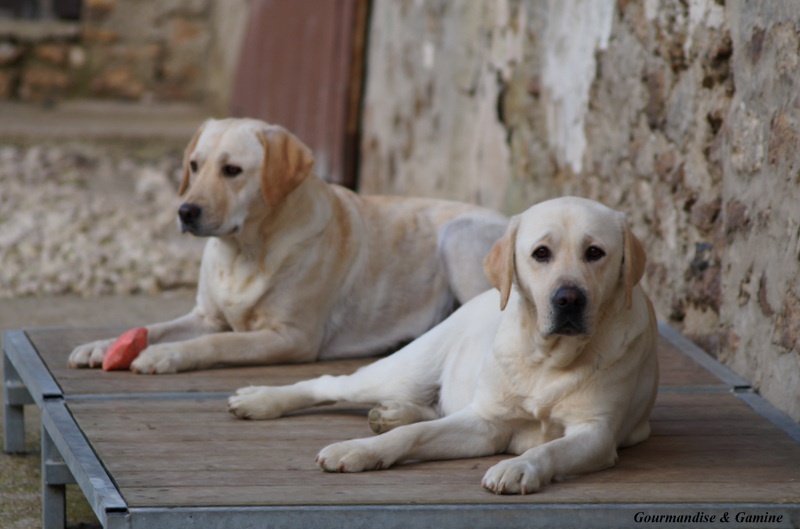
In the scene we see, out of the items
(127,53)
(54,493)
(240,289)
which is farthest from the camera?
(127,53)

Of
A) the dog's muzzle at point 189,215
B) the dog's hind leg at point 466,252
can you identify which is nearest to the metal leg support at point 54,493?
the dog's muzzle at point 189,215

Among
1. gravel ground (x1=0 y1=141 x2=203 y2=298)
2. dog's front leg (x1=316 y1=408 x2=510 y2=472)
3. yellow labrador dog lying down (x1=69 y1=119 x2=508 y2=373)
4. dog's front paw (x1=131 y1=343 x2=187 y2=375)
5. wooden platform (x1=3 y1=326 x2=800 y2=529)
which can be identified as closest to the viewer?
wooden platform (x1=3 y1=326 x2=800 y2=529)

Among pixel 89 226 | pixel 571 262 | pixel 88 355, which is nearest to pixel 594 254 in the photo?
pixel 571 262

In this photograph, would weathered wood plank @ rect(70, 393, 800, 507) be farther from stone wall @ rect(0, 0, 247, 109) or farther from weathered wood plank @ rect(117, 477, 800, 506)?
stone wall @ rect(0, 0, 247, 109)

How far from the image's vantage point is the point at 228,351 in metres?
4.06

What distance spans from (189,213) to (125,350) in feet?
1.61

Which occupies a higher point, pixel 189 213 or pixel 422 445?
pixel 189 213

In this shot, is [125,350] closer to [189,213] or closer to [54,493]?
[189,213]

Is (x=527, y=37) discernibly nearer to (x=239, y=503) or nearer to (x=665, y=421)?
(x=665, y=421)

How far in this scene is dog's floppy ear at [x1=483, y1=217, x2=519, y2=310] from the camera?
118 inches

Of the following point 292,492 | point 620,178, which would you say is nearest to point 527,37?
point 620,178

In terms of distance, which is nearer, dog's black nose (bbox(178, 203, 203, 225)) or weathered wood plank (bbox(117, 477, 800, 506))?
weathered wood plank (bbox(117, 477, 800, 506))

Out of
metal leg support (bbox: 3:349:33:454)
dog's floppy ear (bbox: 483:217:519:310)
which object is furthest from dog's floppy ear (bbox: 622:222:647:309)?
metal leg support (bbox: 3:349:33:454)

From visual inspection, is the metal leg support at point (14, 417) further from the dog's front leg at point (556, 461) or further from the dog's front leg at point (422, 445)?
the dog's front leg at point (556, 461)
